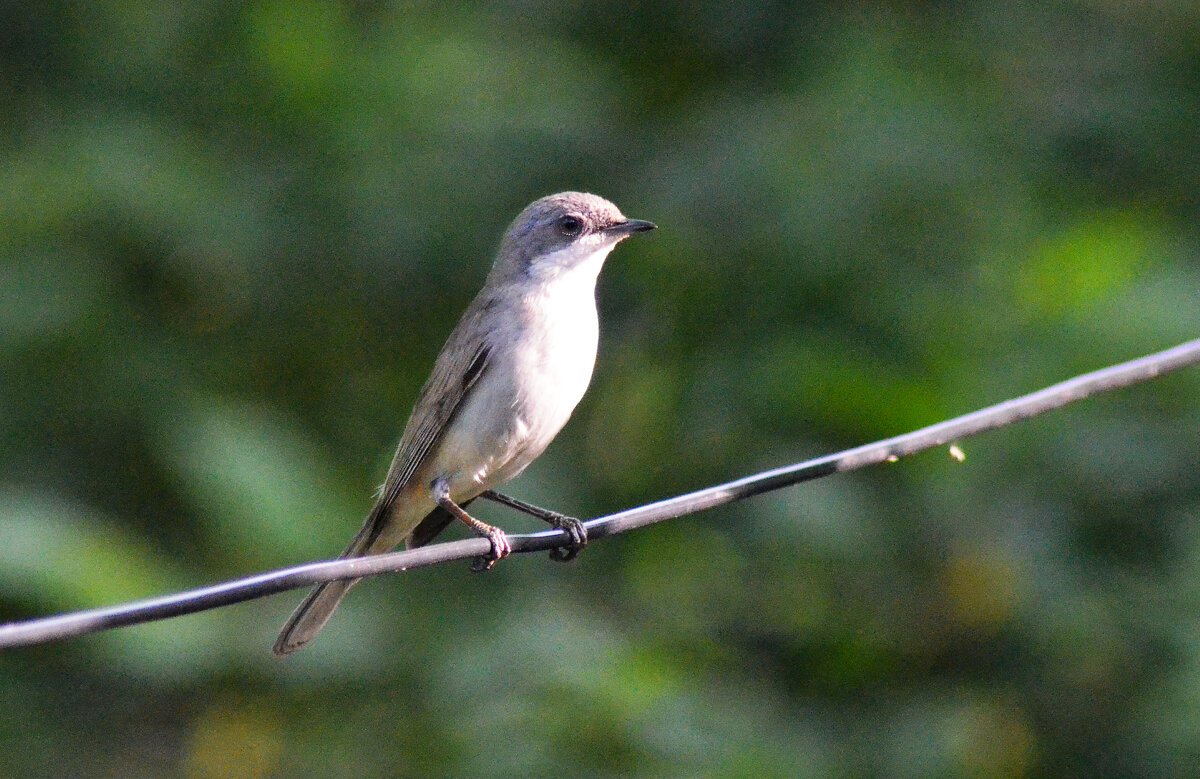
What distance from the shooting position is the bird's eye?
5.71 meters

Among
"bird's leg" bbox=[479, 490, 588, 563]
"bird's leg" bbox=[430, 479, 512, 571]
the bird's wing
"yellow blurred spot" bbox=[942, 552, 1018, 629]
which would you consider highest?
the bird's wing

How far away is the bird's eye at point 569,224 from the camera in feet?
18.7

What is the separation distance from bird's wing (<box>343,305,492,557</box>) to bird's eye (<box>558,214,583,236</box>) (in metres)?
0.48

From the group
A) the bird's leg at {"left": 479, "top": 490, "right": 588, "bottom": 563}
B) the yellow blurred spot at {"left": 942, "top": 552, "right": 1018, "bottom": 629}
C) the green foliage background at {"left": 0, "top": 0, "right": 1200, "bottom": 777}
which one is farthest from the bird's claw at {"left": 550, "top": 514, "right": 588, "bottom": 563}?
the yellow blurred spot at {"left": 942, "top": 552, "right": 1018, "bottom": 629}

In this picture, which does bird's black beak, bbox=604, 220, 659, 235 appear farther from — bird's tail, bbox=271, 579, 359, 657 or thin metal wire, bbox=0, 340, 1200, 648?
thin metal wire, bbox=0, 340, 1200, 648

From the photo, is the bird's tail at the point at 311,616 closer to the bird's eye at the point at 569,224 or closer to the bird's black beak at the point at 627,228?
the bird's eye at the point at 569,224

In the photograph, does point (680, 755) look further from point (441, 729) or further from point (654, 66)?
point (654, 66)

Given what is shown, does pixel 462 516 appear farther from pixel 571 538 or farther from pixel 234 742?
pixel 234 742

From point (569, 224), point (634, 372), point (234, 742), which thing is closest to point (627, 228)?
point (569, 224)

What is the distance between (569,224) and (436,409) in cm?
92

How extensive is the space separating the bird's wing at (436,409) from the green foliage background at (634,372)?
540 mm

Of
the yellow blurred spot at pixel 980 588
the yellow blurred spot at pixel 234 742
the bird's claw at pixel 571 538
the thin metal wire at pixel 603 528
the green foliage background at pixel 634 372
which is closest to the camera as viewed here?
the thin metal wire at pixel 603 528

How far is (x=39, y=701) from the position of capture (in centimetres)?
682

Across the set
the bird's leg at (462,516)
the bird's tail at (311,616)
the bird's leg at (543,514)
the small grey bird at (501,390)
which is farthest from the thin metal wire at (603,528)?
the bird's tail at (311,616)
